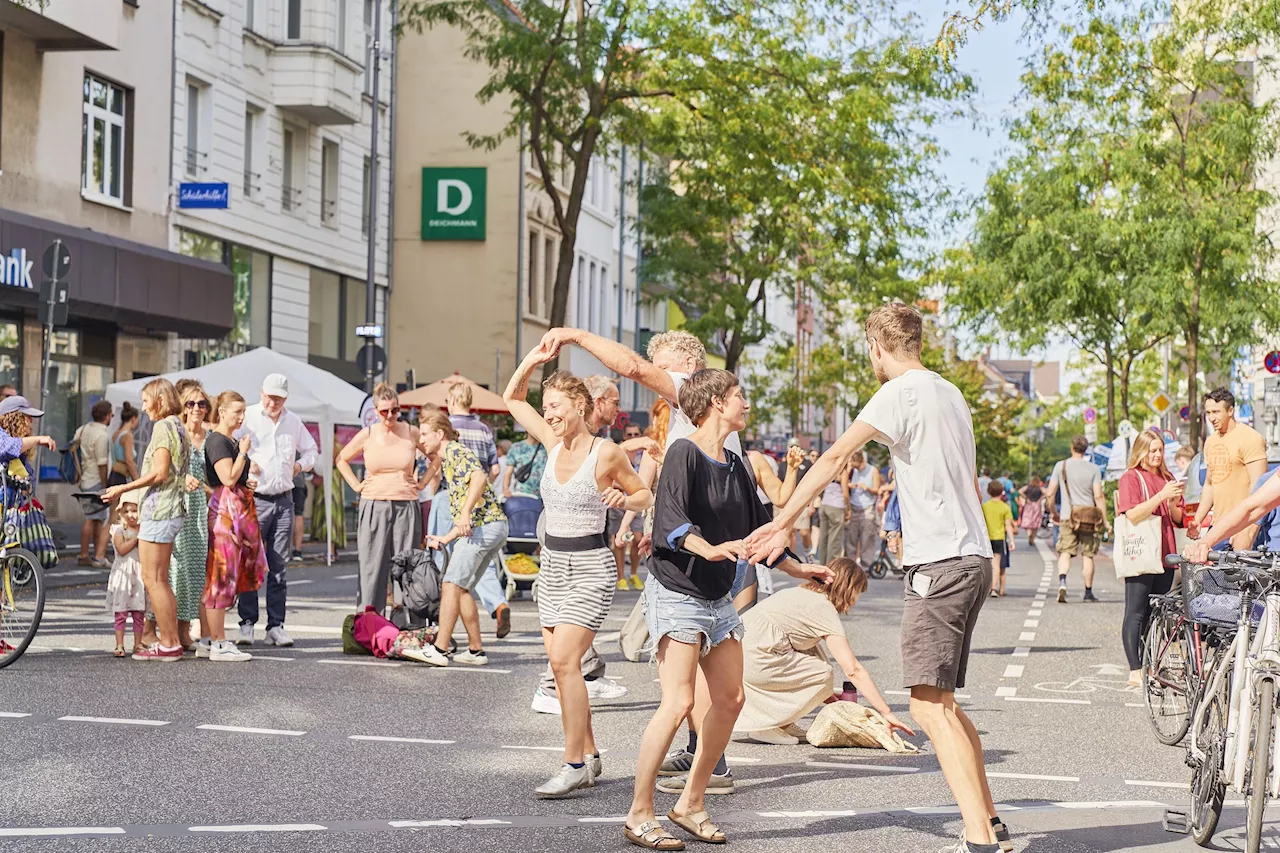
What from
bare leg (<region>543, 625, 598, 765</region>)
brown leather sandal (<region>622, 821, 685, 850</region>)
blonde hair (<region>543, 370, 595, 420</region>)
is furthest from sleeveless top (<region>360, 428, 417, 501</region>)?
brown leather sandal (<region>622, 821, 685, 850</region>)

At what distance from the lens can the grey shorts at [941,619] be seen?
6410 mm

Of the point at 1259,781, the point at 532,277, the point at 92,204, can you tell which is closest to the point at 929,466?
the point at 1259,781

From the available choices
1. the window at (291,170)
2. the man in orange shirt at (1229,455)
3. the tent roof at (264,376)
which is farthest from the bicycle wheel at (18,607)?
the window at (291,170)

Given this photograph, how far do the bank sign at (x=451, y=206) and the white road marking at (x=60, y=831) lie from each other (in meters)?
40.5

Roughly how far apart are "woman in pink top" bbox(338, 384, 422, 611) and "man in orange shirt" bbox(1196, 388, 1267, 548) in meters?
5.47

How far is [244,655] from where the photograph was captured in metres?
12.6

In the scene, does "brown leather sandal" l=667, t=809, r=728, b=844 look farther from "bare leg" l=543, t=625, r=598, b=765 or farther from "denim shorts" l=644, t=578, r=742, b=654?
"bare leg" l=543, t=625, r=598, b=765

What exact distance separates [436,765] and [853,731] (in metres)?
2.18

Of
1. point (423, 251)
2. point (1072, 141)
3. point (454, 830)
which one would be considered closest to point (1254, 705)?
point (454, 830)

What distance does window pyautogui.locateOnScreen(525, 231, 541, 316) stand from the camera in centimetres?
4967

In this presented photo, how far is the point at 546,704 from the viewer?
10.5 m

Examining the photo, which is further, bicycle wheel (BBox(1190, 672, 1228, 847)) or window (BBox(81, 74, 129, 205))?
window (BBox(81, 74, 129, 205))

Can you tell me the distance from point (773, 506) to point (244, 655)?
176 inches

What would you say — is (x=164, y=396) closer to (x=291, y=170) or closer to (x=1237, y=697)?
(x=1237, y=697)
